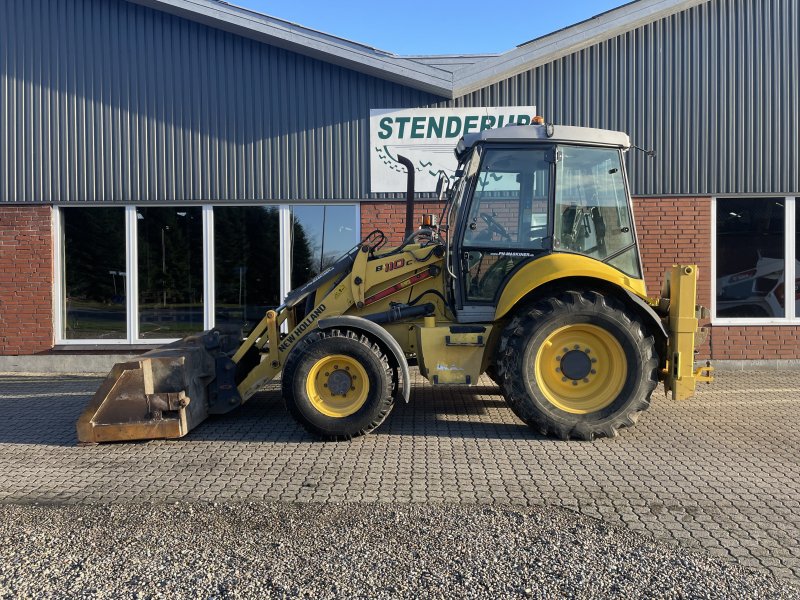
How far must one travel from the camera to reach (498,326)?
645 centimetres

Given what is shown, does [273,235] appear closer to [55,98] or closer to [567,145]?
[55,98]

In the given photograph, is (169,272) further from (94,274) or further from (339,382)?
(339,382)

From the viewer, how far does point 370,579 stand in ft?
11.1

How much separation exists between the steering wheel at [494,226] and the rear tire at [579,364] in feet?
2.39

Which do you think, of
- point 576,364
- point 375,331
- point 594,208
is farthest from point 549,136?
point 375,331

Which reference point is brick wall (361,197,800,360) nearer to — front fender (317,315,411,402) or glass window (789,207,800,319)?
glass window (789,207,800,319)

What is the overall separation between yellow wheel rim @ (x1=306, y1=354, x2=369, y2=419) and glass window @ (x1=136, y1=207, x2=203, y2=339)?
16.7 feet

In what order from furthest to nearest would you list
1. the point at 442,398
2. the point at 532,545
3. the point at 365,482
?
1. the point at 442,398
2. the point at 365,482
3. the point at 532,545

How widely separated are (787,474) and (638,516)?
1704mm

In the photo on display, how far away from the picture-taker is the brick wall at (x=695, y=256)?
1030cm

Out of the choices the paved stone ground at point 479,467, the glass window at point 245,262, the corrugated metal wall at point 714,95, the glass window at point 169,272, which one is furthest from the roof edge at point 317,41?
the paved stone ground at point 479,467

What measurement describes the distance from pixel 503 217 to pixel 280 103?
5407 mm

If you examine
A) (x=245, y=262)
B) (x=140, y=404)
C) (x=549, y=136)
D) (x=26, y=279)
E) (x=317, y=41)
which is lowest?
(x=140, y=404)

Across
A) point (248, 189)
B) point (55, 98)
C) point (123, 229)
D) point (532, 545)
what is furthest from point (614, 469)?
point (55, 98)
